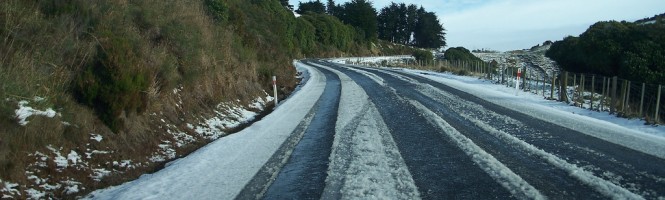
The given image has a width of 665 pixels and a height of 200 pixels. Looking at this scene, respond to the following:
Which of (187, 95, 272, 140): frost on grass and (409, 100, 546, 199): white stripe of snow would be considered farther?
(187, 95, 272, 140): frost on grass

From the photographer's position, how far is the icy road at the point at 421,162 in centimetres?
548

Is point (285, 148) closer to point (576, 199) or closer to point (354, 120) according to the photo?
point (354, 120)

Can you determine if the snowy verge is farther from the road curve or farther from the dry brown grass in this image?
the dry brown grass

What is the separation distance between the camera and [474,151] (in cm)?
745

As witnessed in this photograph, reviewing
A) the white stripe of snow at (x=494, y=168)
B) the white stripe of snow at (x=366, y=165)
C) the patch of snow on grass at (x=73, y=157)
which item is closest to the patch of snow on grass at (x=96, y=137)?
the patch of snow on grass at (x=73, y=157)

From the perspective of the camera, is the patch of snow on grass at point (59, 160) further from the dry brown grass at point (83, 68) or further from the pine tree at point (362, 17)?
the pine tree at point (362, 17)

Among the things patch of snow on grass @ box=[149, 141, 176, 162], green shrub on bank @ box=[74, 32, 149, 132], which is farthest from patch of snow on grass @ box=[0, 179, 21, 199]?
patch of snow on grass @ box=[149, 141, 176, 162]

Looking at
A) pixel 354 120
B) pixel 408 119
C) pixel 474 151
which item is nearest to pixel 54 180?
pixel 474 151

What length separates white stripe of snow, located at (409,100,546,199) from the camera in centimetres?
524

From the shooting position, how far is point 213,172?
670 cm

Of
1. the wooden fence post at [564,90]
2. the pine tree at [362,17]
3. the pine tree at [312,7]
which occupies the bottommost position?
the wooden fence post at [564,90]

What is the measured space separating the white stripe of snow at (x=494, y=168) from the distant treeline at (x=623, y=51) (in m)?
13.7

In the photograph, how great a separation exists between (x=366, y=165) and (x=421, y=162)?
0.79m

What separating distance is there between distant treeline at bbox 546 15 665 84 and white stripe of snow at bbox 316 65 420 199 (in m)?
13.9
